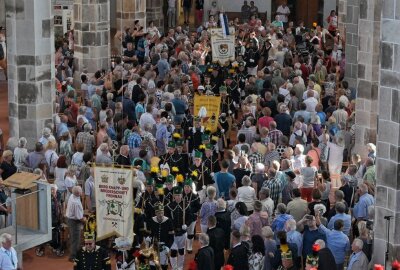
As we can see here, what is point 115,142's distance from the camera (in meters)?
26.3

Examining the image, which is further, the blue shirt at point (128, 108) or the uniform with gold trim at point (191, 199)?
the blue shirt at point (128, 108)

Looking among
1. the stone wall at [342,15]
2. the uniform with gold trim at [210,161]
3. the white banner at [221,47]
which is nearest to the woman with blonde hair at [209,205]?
the uniform with gold trim at [210,161]

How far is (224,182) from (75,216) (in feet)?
10.4

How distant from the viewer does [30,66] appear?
26141mm

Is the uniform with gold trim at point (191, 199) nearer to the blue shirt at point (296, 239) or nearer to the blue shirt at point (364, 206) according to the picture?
the blue shirt at point (296, 239)

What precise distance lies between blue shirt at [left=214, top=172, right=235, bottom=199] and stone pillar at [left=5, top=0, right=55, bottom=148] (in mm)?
5414

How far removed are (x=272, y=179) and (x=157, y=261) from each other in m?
3.50

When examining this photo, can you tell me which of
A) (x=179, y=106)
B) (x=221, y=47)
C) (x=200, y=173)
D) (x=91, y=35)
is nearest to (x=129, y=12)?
(x=91, y=35)

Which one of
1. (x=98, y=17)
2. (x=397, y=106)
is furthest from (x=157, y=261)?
(x=98, y=17)

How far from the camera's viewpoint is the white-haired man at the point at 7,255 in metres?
18.9

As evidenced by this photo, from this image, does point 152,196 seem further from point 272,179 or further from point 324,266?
point 324,266

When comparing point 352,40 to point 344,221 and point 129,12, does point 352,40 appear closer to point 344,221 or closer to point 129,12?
point 129,12

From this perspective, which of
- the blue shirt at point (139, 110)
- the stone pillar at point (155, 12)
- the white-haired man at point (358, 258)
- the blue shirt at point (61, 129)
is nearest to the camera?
the white-haired man at point (358, 258)

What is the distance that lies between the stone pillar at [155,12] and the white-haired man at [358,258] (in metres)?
28.0
